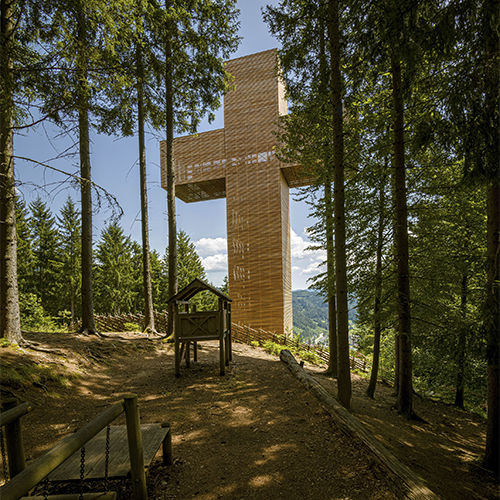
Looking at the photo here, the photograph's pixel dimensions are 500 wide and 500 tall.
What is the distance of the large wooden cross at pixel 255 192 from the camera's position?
1756 cm

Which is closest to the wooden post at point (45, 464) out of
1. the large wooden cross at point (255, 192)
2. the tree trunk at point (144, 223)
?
the tree trunk at point (144, 223)

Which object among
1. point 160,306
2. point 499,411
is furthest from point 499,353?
point 160,306

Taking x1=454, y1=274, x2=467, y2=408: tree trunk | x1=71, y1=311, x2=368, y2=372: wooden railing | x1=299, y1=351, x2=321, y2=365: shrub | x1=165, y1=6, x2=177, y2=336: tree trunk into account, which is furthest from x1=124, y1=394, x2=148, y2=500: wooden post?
x1=71, y1=311, x2=368, y2=372: wooden railing

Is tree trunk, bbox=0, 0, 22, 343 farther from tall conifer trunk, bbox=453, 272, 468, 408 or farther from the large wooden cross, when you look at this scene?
the large wooden cross

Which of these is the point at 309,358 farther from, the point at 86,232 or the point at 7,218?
the point at 7,218

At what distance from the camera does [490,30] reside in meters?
3.60

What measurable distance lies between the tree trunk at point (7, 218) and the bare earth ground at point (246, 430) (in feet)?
2.16

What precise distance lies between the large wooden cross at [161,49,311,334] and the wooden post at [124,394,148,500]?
1480cm

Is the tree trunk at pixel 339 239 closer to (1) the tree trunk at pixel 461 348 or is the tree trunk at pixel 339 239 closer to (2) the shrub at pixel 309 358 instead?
(1) the tree trunk at pixel 461 348

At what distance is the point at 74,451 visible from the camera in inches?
68.2

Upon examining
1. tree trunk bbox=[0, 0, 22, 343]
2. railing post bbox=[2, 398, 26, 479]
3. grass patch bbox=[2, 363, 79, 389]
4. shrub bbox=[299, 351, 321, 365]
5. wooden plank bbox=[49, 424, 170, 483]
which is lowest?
shrub bbox=[299, 351, 321, 365]

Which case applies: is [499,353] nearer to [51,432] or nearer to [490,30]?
[490,30]

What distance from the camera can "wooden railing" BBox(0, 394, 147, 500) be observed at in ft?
4.27

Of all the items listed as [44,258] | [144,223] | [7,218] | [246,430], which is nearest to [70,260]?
[44,258]
